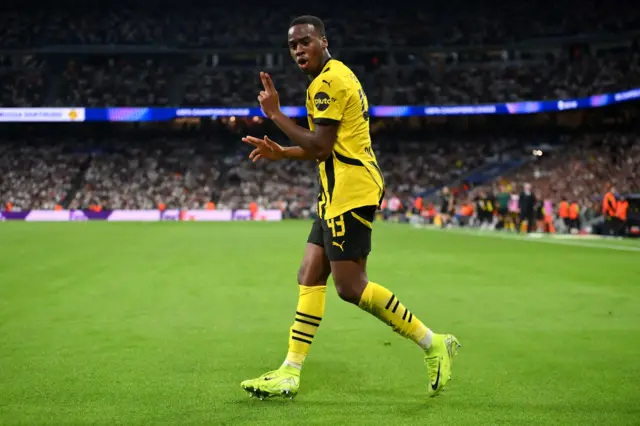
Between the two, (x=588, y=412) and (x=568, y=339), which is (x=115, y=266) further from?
(x=588, y=412)

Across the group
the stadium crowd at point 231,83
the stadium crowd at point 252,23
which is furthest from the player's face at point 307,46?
the stadium crowd at point 252,23

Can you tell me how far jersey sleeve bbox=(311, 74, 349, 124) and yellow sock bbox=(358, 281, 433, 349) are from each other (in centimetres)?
108

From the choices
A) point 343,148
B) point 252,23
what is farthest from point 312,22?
point 252,23

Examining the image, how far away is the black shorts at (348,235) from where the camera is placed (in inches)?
185

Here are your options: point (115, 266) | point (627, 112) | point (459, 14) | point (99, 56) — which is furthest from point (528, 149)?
point (115, 266)

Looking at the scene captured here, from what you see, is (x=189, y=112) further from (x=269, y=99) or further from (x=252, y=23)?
(x=269, y=99)

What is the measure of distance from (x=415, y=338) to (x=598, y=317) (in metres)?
3.98

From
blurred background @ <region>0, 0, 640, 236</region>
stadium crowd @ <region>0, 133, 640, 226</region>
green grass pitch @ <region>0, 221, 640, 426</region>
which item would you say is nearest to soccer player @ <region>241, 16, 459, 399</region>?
green grass pitch @ <region>0, 221, 640, 426</region>

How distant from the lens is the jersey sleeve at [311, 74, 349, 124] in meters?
4.64

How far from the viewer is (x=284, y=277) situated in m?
12.3

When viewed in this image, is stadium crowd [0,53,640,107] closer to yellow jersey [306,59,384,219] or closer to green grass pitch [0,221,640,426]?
green grass pitch [0,221,640,426]

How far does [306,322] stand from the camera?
500cm

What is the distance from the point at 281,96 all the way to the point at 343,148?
53.0 meters

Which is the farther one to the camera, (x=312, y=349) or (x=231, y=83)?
(x=231, y=83)
